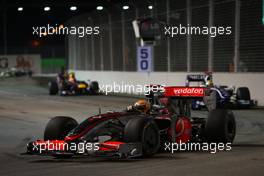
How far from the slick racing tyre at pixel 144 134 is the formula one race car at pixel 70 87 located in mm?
25127

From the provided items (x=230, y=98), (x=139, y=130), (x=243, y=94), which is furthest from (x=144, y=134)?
(x=243, y=94)

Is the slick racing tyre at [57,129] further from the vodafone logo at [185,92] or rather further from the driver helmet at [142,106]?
the vodafone logo at [185,92]

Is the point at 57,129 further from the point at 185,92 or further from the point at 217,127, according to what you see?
the point at 217,127

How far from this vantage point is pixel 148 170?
33.0 ft

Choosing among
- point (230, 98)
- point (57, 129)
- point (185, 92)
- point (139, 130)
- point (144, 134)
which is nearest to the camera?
point (139, 130)

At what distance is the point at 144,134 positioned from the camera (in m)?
11.5

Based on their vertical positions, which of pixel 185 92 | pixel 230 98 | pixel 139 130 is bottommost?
pixel 230 98

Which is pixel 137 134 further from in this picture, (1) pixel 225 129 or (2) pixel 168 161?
(1) pixel 225 129

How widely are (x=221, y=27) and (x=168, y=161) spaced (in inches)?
776

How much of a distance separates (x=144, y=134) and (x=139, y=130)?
0.60 ft

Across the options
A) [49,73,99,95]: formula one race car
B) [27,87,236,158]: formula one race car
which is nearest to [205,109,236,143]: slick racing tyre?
[27,87,236,158]: formula one race car

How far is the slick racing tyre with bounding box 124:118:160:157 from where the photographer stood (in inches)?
448

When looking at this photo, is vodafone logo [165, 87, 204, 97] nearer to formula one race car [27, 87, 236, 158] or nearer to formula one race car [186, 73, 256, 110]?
formula one race car [27, 87, 236, 158]

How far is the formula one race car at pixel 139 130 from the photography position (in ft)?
36.8
